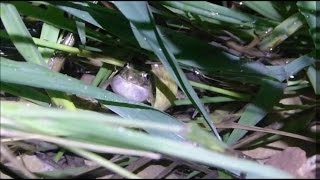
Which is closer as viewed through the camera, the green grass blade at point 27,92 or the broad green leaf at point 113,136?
the broad green leaf at point 113,136

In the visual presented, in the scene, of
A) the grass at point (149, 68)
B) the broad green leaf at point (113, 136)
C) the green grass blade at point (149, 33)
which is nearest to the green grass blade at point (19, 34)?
the grass at point (149, 68)

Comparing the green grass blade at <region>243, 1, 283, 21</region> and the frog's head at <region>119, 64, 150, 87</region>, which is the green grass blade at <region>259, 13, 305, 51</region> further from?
the frog's head at <region>119, 64, 150, 87</region>

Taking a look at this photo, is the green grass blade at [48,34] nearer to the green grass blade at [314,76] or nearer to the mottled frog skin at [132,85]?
the mottled frog skin at [132,85]

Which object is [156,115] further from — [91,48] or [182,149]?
[182,149]

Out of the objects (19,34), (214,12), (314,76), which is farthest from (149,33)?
(314,76)

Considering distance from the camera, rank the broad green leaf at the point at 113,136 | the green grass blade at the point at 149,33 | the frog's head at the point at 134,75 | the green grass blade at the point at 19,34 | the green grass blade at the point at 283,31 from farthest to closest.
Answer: the frog's head at the point at 134,75
the green grass blade at the point at 283,31
the green grass blade at the point at 19,34
the green grass blade at the point at 149,33
the broad green leaf at the point at 113,136

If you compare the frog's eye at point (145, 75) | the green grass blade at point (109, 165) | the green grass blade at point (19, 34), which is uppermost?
the frog's eye at point (145, 75)

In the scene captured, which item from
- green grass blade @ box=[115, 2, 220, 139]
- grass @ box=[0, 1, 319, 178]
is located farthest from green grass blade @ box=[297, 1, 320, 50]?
green grass blade @ box=[115, 2, 220, 139]
